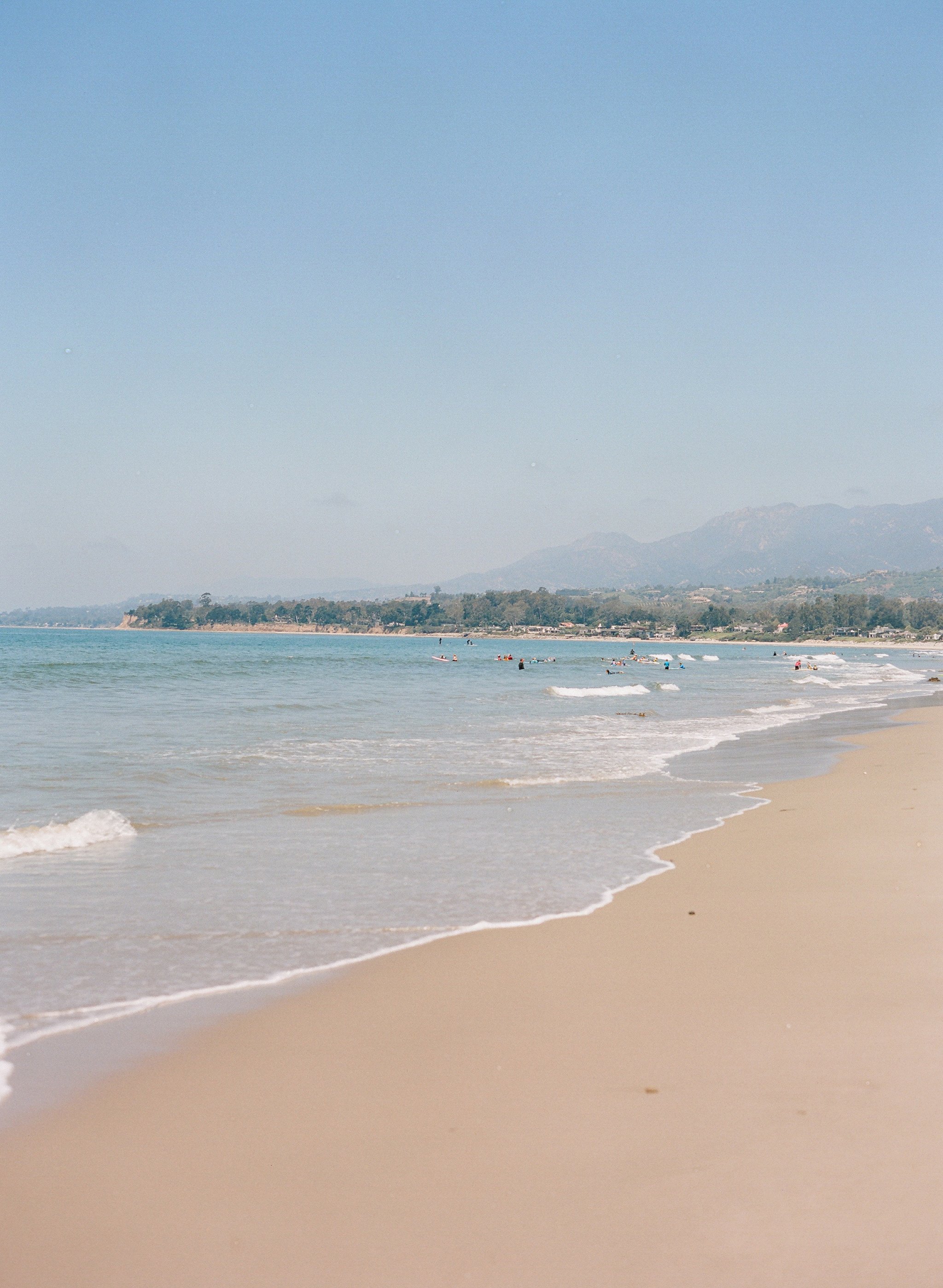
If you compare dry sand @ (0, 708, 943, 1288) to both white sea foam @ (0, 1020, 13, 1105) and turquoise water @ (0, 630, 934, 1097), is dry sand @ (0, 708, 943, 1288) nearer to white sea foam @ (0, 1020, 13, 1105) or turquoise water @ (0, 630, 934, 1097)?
white sea foam @ (0, 1020, 13, 1105)

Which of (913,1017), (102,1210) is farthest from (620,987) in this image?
(102,1210)

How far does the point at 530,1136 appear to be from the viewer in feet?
12.6

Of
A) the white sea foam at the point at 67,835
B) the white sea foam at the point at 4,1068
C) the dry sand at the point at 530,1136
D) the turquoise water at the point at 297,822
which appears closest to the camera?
the dry sand at the point at 530,1136

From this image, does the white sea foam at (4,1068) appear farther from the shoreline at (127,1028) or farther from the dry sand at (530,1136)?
the dry sand at (530,1136)

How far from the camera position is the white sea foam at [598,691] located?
134 ft

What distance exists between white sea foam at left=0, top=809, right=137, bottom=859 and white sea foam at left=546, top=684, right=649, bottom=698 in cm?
2995

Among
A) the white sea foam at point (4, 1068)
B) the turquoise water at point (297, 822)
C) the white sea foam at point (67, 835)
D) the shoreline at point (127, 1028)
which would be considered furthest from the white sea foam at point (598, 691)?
the white sea foam at point (4, 1068)

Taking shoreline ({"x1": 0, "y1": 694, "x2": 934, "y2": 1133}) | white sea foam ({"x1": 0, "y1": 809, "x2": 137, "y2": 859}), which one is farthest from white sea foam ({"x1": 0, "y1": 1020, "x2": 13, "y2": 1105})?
white sea foam ({"x1": 0, "y1": 809, "x2": 137, "y2": 859})

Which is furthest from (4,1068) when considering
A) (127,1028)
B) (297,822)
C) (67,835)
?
(297,822)

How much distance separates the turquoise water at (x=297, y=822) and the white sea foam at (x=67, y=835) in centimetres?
3

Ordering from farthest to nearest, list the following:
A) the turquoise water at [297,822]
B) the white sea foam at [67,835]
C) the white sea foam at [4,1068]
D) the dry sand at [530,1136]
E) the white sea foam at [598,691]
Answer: the white sea foam at [598,691], the white sea foam at [67,835], the turquoise water at [297,822], the white sea foam at [4,1068], the dry sand at [530,1136]

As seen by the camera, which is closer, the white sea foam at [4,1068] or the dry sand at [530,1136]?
the dry sand at [530,1136]

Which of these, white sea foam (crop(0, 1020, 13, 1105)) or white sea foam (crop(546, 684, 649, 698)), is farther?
white sea foam (crop(546, 684, 649, 698))

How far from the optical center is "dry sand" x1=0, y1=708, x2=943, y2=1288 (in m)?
3.12
